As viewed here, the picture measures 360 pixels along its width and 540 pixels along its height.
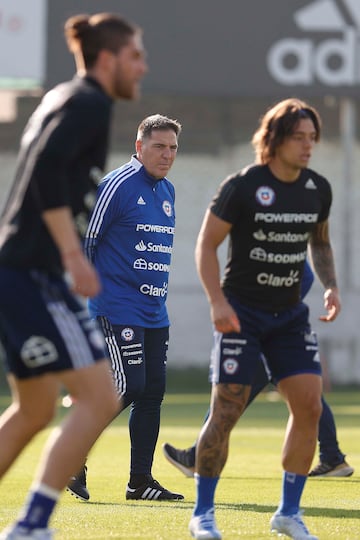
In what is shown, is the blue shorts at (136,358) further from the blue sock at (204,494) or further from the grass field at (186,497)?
the blue sock at (204,494)

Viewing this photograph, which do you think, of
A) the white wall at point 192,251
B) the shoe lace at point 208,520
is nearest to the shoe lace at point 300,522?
the shoe lace at point 208,520

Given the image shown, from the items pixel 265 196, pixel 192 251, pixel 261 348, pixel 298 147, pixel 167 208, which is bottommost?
pixel 192 251

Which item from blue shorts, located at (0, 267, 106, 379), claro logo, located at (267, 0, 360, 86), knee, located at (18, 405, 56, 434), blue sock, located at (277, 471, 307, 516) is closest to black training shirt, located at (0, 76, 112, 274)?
blue shorts, located at (0, 267, 106, 379)

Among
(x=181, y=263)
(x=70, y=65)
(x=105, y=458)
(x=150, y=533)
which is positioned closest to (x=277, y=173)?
(x=150, y=533)

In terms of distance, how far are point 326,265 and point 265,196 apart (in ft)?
2.49

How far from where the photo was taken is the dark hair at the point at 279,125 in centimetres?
672

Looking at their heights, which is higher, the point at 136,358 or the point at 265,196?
the point at 265,196

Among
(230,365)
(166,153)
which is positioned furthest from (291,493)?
(166,153)

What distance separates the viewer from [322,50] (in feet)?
79.3

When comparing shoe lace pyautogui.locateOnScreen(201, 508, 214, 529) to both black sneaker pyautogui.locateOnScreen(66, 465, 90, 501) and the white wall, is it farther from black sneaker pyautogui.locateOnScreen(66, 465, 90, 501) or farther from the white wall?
the white wall

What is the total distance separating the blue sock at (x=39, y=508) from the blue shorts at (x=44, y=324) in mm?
460

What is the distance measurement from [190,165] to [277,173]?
63.0ft

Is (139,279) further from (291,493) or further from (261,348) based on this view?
(291,493)

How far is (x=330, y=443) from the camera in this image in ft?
32.7
